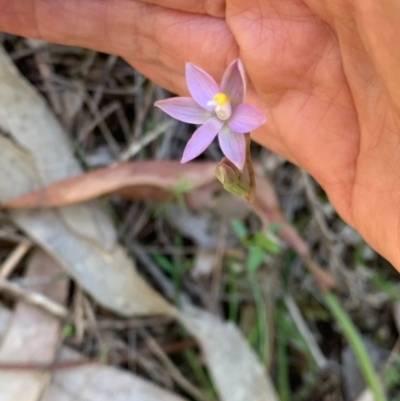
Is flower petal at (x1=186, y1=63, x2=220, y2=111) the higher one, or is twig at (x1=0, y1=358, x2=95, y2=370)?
flower petal at (x1=186, y1=63, x2=220, y2=111)

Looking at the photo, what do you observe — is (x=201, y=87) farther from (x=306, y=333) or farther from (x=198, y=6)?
(x=306, y=333)

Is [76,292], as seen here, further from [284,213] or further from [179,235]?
[284,213]

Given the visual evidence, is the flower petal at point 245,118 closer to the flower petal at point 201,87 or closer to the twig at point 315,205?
the flower petal at point 201,87

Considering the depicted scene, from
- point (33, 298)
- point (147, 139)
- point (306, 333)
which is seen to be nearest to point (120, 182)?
point (147, 139)

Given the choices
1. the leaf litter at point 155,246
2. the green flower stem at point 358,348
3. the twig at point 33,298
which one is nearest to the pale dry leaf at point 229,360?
the leaf litter at point 155,246

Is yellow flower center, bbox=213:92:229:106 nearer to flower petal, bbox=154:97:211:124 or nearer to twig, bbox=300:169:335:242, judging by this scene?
flower petal, bbox=154:97:211:124

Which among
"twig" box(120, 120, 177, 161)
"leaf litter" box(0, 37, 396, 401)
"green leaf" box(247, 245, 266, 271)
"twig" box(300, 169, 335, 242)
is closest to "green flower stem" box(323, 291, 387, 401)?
"leaf litter" box(0, 37, 396, 401)
